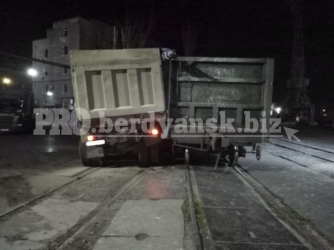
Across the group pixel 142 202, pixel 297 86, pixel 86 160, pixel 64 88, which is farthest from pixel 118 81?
pixel 297 86

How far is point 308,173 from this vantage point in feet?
34.3

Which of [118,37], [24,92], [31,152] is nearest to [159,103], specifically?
[31,152]

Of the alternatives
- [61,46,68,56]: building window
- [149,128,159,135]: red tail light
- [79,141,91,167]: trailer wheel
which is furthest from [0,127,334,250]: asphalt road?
[61,46,68,56]: building window

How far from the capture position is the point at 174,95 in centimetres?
967

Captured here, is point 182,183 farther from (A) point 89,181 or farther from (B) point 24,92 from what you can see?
(B) point 24,92

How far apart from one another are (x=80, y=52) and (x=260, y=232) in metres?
6.69

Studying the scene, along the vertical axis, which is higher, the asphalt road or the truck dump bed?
the truck dump bed

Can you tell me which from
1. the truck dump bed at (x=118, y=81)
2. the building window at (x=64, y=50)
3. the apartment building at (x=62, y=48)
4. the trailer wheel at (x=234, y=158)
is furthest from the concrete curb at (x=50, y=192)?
the building window at (x=64, y=50)

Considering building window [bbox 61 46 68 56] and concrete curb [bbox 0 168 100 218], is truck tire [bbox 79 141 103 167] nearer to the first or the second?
concrete curb [bbox 0 168 100 218]

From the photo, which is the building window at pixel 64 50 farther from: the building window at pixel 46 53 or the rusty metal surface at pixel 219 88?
the rusty metal surface at pixel 219 88

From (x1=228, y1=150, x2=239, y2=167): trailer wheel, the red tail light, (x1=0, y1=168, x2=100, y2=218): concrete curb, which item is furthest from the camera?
(x1=228, y1=150, x2=239, y2=167): trailer wheel

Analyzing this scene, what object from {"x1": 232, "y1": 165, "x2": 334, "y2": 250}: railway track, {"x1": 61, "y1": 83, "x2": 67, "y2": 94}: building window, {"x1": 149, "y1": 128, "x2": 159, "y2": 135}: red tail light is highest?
{"x1": 61, "y1": 83, "x2": 67, "y2": 94}: building window

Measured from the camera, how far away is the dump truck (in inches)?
370

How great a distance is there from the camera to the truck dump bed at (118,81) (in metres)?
9.37
